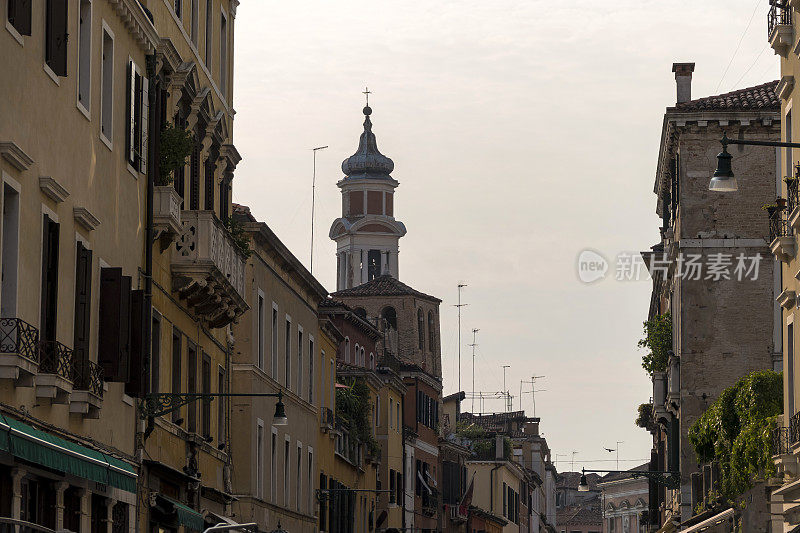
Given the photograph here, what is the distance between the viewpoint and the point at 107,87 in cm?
2261

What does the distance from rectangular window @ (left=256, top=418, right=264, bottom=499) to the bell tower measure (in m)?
86.2

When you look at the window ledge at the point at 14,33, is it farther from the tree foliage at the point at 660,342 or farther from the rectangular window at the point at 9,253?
the tree foliage at the point at 660,342

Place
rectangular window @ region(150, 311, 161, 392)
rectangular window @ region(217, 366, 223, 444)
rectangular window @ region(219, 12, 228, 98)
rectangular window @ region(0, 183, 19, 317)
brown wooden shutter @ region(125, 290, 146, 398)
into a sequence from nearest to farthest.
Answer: rectangular window @ region(0, 183, 19, 317)
brown wooden shutter @ region(125, 290, 146, 398)
rectangular window @ region(150, 311, 161, 392)
rectangular window @ region(217, 366, 223, 444)
rectangular window @ region(219, 12, 228, 98)

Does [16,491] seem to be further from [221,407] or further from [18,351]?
[221,407]

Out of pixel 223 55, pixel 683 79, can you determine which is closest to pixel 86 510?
pixel 223 55

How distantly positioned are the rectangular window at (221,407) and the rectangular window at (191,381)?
105 inches

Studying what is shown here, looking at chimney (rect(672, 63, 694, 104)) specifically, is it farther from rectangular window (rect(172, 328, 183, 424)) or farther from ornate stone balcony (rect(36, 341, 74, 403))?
ornate stone balcony (rect(36, 341, 74, 403))

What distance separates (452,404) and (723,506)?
71960 mm

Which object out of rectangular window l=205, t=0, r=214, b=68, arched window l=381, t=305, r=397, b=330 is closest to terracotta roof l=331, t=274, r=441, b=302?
arched window l=381, t=305, r=397, b=330

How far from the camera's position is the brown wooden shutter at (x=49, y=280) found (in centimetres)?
1895

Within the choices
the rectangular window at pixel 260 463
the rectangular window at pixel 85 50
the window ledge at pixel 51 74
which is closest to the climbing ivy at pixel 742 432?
the rectangular window at pixel 260 463

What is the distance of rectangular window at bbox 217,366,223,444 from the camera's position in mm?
32594

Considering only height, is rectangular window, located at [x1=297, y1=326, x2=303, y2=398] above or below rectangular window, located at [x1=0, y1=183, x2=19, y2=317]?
above

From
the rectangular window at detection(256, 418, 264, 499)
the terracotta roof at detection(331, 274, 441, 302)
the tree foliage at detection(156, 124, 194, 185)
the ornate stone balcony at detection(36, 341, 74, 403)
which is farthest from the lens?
the terracotta roof at detection(331, 274, 441, 302)
